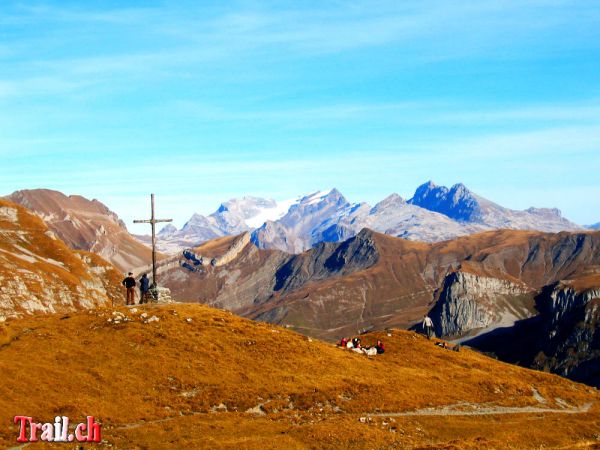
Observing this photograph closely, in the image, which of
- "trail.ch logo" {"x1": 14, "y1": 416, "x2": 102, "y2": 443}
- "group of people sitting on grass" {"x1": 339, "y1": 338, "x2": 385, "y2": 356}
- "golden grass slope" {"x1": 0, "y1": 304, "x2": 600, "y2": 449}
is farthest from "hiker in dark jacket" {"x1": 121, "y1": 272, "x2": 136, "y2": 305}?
"trail.ch logo" {"x1": 14, "y1": 416, "x2": 102, "y2": 443}

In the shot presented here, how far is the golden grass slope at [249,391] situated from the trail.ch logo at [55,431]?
2.70 ft

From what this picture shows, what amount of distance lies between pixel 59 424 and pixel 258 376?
20.8 m

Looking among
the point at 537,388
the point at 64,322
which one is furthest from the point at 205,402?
the point at 537,388

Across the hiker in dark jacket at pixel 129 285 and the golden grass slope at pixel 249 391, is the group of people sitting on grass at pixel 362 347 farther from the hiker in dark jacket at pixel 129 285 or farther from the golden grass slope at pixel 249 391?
the hiker in dark jacket at pixel 129 285

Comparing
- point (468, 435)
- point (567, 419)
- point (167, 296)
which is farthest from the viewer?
point (167, 296)

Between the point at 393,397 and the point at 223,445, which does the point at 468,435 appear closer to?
the point at 393,397

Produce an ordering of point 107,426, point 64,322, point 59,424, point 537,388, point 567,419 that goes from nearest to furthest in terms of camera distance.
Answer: point 59,424 < point 107,426 < point 567,419 < point 64,322 < point 537,388

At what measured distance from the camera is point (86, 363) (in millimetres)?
59031

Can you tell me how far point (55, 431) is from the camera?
4459 cm

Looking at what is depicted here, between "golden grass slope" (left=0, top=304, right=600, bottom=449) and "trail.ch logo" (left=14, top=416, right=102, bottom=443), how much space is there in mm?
824

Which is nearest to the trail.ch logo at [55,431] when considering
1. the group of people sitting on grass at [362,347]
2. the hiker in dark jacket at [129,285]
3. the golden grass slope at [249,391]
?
the golden grass slope at [249,391]

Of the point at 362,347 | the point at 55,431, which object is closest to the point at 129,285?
the point at 362,347

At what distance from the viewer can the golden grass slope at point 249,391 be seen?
48969mm

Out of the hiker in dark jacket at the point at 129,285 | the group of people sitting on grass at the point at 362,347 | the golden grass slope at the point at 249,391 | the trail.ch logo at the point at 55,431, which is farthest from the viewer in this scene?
the group of people sitting on grass at the point at 362,347
